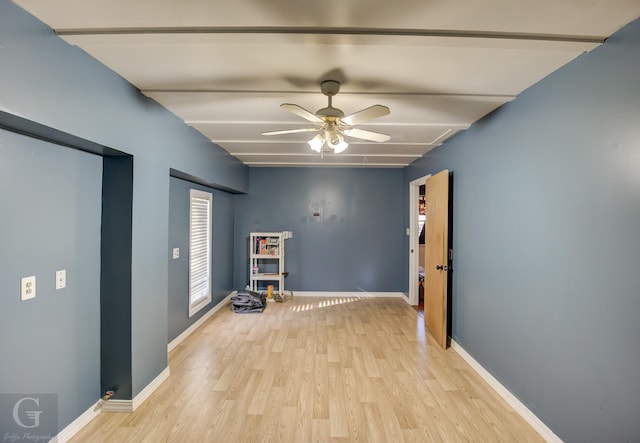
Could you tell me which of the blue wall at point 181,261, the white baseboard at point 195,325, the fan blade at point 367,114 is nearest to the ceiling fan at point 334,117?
the fan blade at point 367,114

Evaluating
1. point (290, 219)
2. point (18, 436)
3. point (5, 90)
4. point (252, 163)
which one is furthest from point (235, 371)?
point (252, 163)

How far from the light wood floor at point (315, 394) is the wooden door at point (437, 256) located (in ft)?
0.91

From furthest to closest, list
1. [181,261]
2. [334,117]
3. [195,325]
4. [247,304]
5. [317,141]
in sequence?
[247,304] → [195,325] → [181,261] → [317,141] → [334,117]

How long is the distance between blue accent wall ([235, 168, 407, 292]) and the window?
1.21 metres

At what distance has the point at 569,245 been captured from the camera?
1753 mm

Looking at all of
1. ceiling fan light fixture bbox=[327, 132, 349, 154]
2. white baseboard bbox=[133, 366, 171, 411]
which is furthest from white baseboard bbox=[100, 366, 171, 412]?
ceiling fan light fixture bbox=[327, 132, 349, 154]

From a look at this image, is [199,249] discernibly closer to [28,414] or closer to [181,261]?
[181,261]

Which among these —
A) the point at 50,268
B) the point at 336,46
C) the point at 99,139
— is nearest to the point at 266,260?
the point at 50,268

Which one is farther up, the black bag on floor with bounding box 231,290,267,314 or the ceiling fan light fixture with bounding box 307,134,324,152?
the ceiling fan light fixture with bounding box 307,134,324,152

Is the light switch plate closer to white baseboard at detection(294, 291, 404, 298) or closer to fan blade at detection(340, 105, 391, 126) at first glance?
fan blade at detection(340, 105, 391, 126)

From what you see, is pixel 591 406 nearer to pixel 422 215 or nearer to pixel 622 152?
pixel 622 152

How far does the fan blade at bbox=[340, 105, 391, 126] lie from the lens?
1.89 meters

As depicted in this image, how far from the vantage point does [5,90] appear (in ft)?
4.25

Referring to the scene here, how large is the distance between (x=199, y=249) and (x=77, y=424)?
227 centimetres
